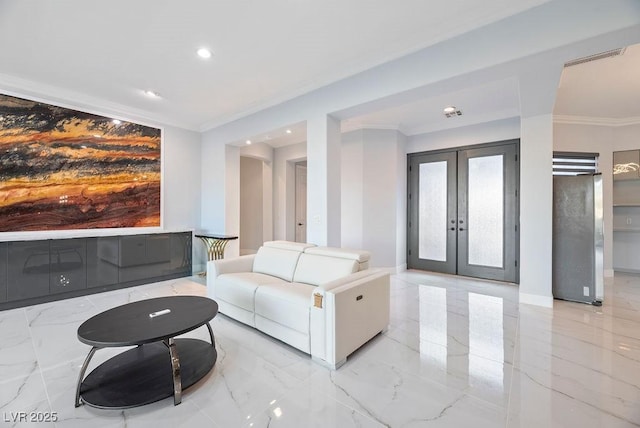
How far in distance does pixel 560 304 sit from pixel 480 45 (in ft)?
11.2

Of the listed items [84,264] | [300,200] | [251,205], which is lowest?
[84,264]

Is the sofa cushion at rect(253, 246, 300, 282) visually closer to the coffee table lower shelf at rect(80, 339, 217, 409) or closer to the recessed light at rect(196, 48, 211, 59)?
the coffee table lower shelf at rect(80, 339, 217, 409)

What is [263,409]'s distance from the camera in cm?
174

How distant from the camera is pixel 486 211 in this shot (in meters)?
5.04

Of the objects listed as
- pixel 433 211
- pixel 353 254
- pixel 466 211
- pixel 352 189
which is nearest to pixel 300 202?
pixel 352 189

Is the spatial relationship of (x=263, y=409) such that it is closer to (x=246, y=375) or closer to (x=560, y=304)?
(x=246, y=375)

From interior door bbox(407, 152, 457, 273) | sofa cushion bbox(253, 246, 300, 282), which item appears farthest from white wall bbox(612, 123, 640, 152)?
sofa cushion bbox(253, 246, 300, 282)

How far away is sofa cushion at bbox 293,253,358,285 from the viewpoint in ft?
9.07

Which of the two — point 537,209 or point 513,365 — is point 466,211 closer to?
point 537,209

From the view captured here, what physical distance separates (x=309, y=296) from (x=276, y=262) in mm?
→ 998

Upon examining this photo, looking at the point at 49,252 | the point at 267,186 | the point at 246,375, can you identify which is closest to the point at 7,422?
the point at 246,375

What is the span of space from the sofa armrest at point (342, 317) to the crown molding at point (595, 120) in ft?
17.2

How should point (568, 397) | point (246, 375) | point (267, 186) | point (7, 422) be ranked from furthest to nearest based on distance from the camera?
point (267, 186)
point (246, 375)
point (568, 397)
point (7, 422)

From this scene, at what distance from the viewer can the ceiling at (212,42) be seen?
238cm
